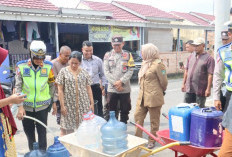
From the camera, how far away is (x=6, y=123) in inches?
100

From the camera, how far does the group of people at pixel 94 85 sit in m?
3.45

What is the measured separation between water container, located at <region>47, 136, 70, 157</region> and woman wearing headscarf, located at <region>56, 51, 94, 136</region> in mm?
889

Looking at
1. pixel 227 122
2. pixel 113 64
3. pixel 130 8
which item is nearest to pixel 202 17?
pixel 130 8

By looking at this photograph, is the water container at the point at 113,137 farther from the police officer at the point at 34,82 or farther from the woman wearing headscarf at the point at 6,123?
the police officer at the point at 34,82

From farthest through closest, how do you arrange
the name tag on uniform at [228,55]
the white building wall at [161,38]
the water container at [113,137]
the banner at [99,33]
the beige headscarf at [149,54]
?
the white building wall at [161,38] → the banner at [99,33] → the beige headscarf at [149,54] → the name tag on uniform at [228,55] → the water container at [113,137]

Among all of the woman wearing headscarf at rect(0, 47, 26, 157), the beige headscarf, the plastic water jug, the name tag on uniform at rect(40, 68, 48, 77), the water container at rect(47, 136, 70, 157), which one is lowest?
the water container at rect(47, 136, 70, 157)

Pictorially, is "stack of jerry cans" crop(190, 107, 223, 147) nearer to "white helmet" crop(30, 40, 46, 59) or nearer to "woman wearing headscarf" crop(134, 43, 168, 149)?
"woman wearing headscarf" crop(134, 43, 168, 149)

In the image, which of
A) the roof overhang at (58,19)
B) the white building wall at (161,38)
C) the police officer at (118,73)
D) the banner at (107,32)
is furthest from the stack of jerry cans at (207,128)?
the white building wall at (161,38)

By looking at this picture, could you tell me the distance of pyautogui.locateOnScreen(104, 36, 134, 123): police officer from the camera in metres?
4.95

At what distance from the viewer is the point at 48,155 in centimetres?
308

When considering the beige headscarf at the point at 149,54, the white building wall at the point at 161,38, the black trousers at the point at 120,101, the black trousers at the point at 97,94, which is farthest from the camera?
the white building wall at the point at 161,38

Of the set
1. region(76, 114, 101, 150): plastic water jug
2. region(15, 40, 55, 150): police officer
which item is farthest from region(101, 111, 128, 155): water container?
region(15, 40, 55, 150): police officer

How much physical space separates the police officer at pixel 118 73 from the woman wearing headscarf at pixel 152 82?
459 mm

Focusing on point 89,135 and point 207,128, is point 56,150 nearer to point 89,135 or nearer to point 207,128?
point 89,135
